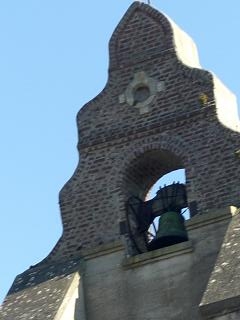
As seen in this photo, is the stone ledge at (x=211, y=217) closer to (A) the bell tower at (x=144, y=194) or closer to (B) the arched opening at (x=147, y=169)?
(A) the bell tower at (x=144, y=194)

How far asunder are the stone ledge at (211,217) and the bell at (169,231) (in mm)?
399

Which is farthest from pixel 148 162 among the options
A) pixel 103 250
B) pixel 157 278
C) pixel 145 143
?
pixel 157 278

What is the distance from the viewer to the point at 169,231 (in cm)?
2566

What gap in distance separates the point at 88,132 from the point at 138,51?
1.55 meters

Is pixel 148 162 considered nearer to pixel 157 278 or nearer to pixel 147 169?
pixel 147 169

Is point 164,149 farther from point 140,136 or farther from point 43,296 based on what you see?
point 43,296

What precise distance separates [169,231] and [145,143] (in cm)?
151

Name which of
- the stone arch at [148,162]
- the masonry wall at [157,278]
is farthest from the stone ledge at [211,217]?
the stone arch at [148,162]

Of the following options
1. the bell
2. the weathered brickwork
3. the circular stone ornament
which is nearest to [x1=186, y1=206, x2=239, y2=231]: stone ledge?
the weathered brickwork

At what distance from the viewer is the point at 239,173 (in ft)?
82.6

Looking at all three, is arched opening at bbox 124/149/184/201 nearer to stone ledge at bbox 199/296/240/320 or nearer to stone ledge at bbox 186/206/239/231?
stone ledge at bbox 186/206/239/231

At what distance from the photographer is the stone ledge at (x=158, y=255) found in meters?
25.0

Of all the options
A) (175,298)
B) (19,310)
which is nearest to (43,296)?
(19,310)

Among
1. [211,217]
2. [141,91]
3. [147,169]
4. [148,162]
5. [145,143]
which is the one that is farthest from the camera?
[141,91]
